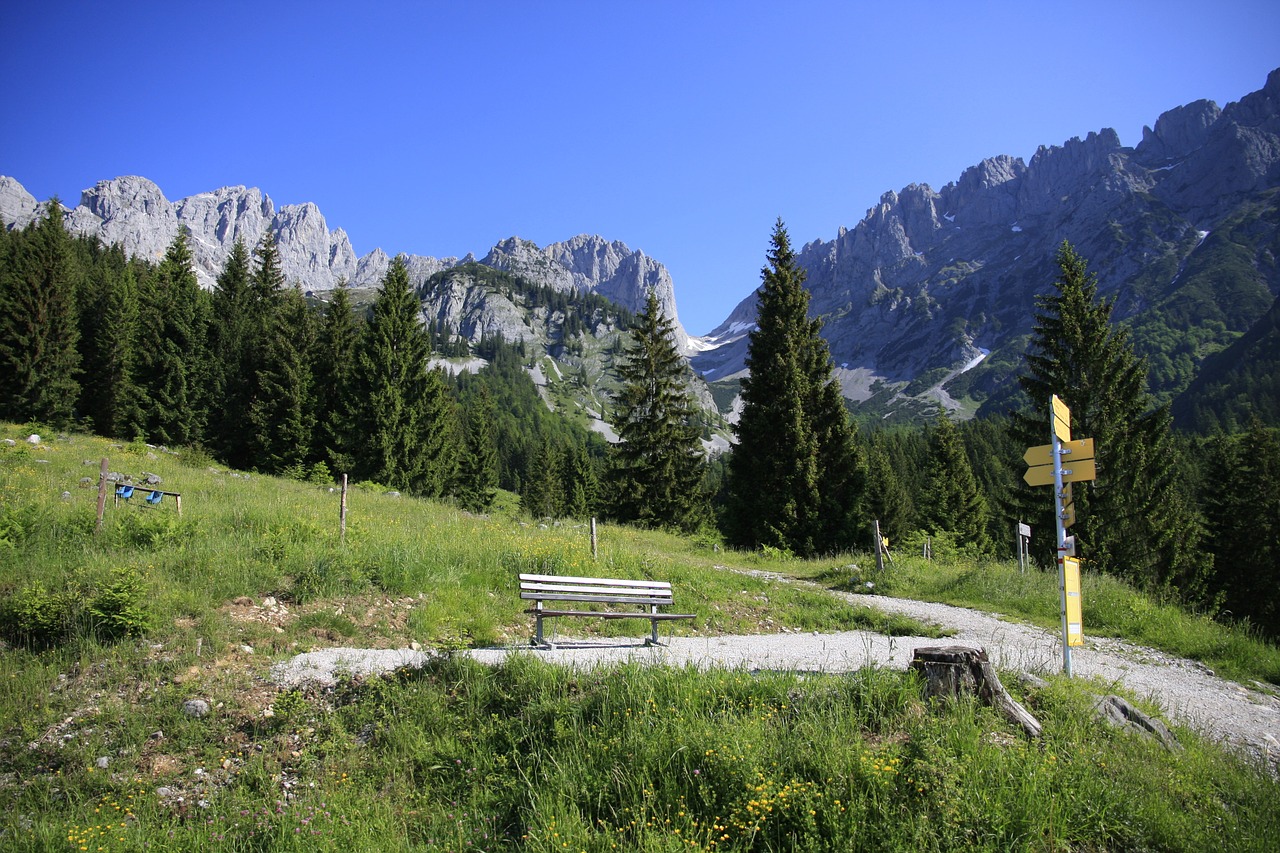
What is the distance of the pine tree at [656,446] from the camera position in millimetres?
29141

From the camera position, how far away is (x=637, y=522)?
2841 centimetres

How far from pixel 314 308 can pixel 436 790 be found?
41672mm

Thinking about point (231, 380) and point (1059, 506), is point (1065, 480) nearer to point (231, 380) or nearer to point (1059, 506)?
point (1059, 506)

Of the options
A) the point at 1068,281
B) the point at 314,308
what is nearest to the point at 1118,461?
the point at 1068,281

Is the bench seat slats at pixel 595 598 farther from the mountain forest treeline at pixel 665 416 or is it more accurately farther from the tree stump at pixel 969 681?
the mountain forest treeline at pixel 665 416

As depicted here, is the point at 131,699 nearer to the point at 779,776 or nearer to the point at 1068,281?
the point at 779,776

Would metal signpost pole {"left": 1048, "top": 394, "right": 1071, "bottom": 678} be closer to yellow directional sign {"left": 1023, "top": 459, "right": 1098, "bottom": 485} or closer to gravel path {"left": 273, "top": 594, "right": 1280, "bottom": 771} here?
yellow directional sign {"left": 1023, "top": 459, "right": 1098, "bottom": 485}

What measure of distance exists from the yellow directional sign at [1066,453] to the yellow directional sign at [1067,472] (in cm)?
5

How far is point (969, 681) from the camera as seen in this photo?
17.6ft

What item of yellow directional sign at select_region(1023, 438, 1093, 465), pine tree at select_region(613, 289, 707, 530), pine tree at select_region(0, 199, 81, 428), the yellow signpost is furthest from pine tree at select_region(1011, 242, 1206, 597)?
pine tree at select_region(0, 199, 81, 428)

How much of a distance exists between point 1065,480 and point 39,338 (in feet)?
141

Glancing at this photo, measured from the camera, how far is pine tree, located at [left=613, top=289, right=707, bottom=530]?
29.1 m

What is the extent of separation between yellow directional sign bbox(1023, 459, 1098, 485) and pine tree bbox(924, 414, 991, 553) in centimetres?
3452

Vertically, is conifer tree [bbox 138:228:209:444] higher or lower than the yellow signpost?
higher
